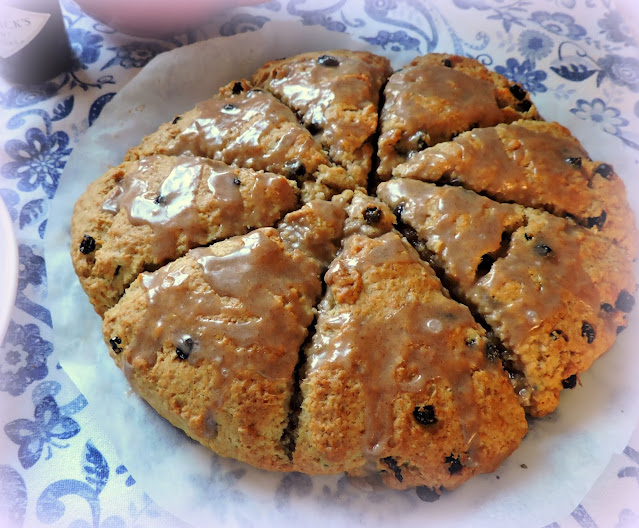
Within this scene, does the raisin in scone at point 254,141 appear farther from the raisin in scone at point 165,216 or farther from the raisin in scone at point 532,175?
the raisin in scone at point 532,175

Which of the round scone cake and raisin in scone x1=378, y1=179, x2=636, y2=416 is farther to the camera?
raisin in scone x1=378, y1=179, x2=636, y2=416

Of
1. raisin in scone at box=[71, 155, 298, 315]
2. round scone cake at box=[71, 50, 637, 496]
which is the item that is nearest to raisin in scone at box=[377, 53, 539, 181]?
round scone cake at box=[71, 50, 637, 496]

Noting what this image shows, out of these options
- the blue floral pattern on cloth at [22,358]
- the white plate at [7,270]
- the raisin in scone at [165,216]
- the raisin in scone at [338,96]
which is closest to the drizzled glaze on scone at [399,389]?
the raisin in scone at [165,216]

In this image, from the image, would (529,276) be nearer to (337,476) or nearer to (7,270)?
(337,476)

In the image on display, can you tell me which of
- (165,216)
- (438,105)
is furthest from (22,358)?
(438,105)

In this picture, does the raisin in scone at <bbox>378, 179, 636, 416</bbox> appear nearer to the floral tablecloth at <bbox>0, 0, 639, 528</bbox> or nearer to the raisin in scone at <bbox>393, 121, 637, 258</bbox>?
the raisin in scone at <bbox>393, 121, 637, 258</bbox>

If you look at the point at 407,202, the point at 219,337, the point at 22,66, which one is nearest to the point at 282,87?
the point at 407,202

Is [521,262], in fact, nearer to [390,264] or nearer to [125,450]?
[390,264]
